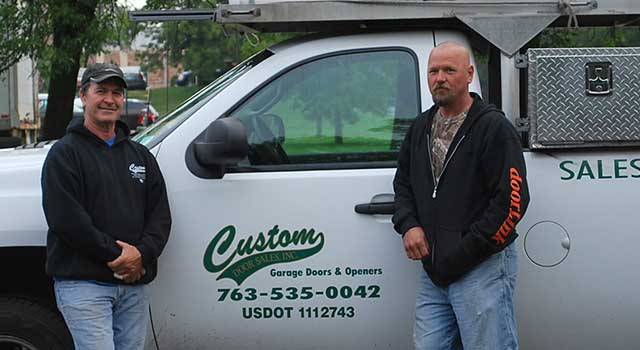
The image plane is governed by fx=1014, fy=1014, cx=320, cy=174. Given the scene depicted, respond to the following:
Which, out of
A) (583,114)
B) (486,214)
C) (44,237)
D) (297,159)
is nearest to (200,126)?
(297,159)

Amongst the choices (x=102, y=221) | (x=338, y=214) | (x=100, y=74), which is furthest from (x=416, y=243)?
(x=100, y=74)

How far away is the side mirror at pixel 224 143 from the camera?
4215mm

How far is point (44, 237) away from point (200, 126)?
2.73 ft

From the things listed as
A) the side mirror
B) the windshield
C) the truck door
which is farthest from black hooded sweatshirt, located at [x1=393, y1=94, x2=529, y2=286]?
the windshield

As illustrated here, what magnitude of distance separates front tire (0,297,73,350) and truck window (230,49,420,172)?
3.45 feet

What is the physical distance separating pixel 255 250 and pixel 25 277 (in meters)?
1.13

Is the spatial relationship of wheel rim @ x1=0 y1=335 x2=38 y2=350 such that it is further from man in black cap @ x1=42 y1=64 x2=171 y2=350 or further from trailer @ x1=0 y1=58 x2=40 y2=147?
trailer @ x1=0 y1=58 x2=40 y2=147

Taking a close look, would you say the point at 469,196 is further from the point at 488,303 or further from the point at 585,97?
the point at 585,97

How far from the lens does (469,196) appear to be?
13.3 ft

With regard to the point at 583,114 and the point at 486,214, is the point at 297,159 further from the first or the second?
the point at 583,114

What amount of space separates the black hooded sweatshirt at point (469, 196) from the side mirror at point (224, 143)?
71cm

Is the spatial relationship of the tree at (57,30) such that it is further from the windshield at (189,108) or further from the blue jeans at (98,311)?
the blue jeans at (98,311)

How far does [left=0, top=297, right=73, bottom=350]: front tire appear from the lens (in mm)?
4457

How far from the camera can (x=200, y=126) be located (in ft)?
14.9
